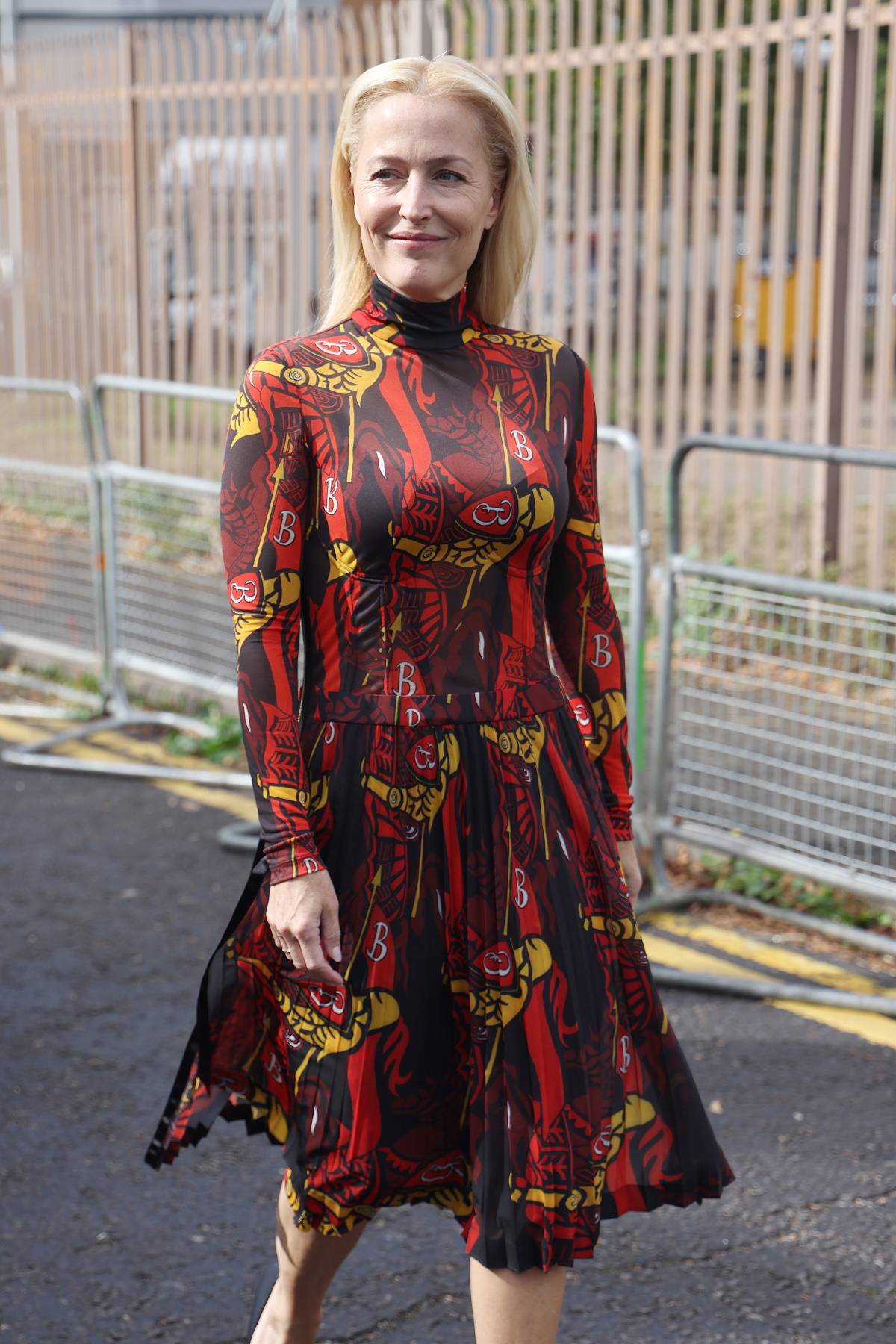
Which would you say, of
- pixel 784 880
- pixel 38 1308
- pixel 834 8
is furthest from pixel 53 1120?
pixel 834 8

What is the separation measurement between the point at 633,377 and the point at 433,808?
5.99 m

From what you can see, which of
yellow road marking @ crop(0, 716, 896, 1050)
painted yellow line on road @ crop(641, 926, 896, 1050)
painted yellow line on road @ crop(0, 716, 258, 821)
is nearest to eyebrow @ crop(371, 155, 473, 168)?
painted yellow line on road @ crop(641, 926, 896, 1050)

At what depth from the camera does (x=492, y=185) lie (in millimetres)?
2479

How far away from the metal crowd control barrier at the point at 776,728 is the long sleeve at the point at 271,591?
2369 millimetres

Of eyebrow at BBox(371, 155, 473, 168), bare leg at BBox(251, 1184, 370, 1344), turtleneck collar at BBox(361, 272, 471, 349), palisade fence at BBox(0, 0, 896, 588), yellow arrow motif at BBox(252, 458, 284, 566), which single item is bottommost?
bare leg at BBox(251, 1184, 370, 1344)

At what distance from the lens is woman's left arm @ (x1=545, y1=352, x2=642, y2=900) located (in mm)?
2588

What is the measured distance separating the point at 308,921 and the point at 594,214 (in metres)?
6.94

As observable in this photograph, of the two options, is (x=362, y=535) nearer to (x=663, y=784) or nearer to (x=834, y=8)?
(x=663, y=784)

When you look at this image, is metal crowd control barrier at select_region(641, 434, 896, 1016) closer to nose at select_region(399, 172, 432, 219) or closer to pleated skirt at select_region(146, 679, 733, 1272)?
pleated skirt at select_region(146, 679, 733, 1272)

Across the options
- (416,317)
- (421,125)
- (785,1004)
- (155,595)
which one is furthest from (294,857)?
(155,595)

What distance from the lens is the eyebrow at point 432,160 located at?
7.81 feet

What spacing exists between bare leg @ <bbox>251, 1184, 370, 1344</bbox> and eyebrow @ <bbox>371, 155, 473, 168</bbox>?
1541 mm

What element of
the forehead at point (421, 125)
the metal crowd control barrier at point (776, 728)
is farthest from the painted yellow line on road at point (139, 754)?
the forehead at point (421, 125)

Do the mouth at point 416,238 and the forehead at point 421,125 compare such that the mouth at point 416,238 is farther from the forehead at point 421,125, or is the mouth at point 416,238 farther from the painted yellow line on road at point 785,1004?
the painted yellow line on road at point 785,1004
